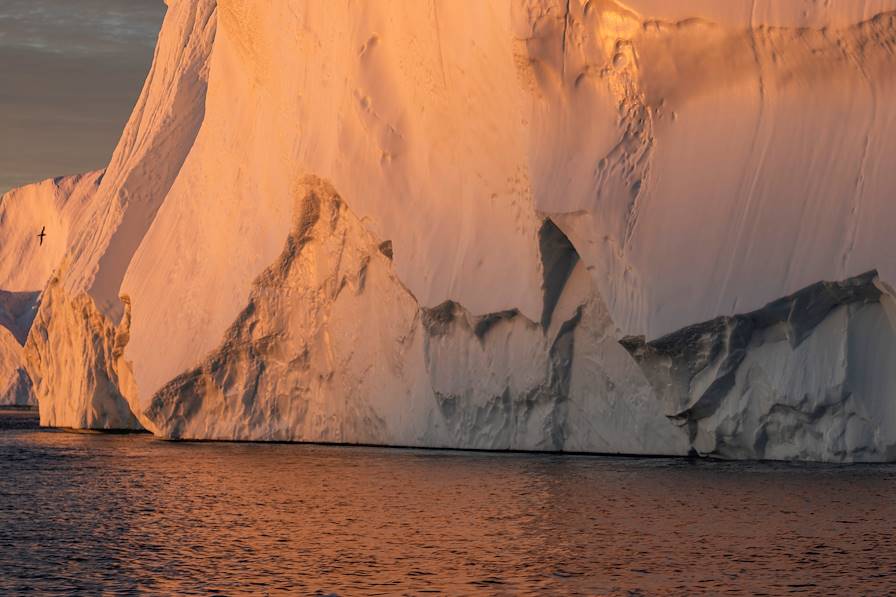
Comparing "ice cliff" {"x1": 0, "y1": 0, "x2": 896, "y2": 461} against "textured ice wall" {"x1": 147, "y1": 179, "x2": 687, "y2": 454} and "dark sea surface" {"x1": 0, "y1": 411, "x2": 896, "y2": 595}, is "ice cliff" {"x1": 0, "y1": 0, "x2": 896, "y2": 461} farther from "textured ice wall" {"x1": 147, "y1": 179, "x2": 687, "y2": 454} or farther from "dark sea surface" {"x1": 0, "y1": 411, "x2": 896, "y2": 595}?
A: "dark sea surface" {"x1": 0, "y1": 411, "x2": 896, "y2": 595}

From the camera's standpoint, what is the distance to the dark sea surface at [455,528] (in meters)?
9.41

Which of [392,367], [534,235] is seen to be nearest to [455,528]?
[534,235]

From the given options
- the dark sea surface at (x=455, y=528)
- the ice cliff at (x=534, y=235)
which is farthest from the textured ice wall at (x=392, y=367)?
the dark sea surface at (x=455, y=528)

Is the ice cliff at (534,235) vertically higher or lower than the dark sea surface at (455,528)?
higher

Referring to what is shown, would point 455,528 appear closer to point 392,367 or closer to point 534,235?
point 534,235

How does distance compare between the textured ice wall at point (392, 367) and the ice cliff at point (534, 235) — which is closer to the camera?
the ice cliff at point (534, 235)

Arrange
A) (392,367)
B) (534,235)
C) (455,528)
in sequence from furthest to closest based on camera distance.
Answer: (392,367), (534,235), (455,528)

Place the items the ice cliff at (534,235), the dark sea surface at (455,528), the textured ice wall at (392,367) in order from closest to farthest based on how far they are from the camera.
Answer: the dark sea surface at (455,528) → the ice cliff at (534,235) → the textured ice wall at (392,367)

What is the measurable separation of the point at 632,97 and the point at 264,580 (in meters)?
9.89

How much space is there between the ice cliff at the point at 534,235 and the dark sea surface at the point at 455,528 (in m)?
1.05

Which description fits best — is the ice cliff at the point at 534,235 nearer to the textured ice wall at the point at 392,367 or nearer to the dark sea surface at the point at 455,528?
the textured ice wall at the point at 392,367

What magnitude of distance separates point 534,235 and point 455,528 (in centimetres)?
745

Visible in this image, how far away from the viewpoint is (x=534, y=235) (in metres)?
18.8

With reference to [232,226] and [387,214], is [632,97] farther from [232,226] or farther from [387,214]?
[232,226]
